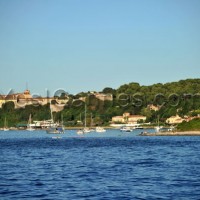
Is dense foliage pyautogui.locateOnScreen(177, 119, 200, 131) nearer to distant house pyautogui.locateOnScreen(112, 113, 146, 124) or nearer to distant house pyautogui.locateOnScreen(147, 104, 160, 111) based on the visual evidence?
distant house pyautogui.locateOnScreen(147, 104, 160, 111)

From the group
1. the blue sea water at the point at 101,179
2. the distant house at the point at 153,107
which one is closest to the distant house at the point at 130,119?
the distant house at the point at 153,107

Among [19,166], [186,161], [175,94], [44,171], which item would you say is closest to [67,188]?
[44,171]

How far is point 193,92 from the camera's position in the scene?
186 m

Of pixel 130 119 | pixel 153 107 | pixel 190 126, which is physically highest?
pixel 153 107

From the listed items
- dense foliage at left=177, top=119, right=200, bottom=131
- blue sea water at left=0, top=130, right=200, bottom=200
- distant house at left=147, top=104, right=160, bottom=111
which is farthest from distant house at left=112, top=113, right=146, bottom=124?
blue sea water at left=0, top=130, right=200, bottom=200

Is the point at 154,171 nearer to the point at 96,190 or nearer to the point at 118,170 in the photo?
the point at 118,170

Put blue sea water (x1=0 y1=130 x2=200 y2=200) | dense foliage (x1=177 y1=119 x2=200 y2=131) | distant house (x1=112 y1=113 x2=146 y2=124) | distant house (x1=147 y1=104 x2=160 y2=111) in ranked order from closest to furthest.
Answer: blue sea water (x1=0 y1=130 x2=200 y2=200), dense foliage (x1=177 y1=119 x2=200 y2=131), distant house (x1=147 y1=104 x2=160 y2=111), distant house (x1=112 y1=113 x2=146 y2=124)

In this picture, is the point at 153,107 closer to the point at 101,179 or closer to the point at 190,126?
the point at 190,126

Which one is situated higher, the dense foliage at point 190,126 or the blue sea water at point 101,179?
the dense foliage at point 190,126

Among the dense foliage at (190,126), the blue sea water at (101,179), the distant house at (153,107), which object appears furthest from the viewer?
the distant house at (153,107)

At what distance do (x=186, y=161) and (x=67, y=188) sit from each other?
16.5 metres

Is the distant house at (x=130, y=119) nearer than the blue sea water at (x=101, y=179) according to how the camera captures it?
No

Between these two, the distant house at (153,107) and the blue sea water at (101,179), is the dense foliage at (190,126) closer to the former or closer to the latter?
the distant house at (153,107)

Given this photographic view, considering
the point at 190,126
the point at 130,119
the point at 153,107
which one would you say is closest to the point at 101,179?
the point at 190,126
